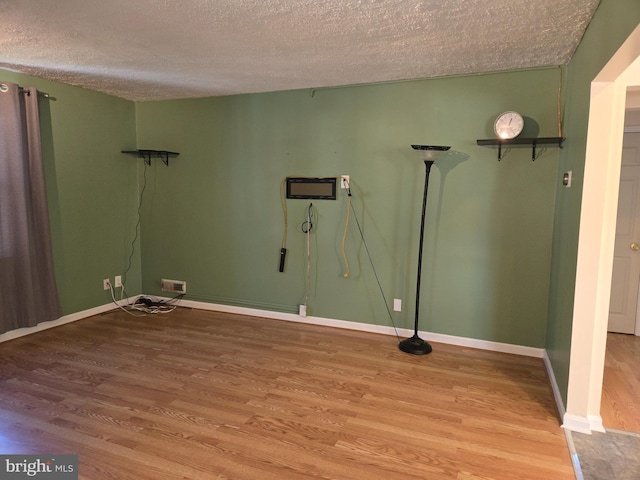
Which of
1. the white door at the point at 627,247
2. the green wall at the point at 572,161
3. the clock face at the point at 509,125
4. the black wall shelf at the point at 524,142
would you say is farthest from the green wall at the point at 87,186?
the white door at the point at 627,247

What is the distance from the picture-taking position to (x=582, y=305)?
217 centimetres

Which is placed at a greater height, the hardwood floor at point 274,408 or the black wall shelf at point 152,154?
the black wall shelf at point 152,154

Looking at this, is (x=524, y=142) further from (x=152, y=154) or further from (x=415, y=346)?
(x=152, y=154)

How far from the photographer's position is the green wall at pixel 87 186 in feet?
12.2

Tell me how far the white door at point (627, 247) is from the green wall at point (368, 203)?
132cm

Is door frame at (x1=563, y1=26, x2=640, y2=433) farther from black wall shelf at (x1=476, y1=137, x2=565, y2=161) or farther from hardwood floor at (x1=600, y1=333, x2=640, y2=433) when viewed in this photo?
black wall shelf at (x1=476, y1=137, x2=565, y2=161)

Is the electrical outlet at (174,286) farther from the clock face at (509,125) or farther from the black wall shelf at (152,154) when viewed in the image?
the clock face at (509,125)

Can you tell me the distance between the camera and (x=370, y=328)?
3771 mm

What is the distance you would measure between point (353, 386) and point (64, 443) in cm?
168

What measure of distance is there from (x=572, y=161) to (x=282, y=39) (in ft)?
6.53

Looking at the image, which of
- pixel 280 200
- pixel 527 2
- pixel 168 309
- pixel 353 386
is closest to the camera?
pixel 527 2

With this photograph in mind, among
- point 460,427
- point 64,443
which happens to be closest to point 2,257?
point 64,443

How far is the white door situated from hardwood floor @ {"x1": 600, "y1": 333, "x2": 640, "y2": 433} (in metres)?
0.21

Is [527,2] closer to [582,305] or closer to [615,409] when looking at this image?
[582,305]
